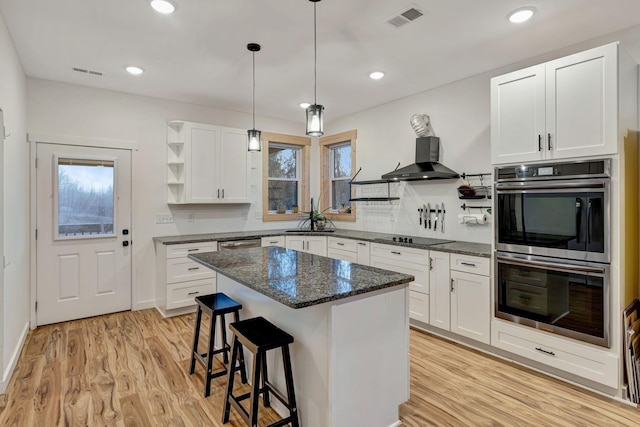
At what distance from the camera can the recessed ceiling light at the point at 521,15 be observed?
2.45m

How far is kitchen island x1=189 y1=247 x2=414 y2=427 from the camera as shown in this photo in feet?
5.92

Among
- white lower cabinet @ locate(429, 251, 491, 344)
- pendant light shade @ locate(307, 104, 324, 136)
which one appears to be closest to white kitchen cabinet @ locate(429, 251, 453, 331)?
white lower cabinet @ locate(429, 251, 491, 344)

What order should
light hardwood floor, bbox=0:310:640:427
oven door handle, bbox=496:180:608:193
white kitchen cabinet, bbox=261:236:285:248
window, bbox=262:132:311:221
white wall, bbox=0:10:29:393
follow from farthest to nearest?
window, bbox=262:132:311:221 → white kitchen cabinet, bbox=261:236:285:248 → white wall, bbox=0:10:29:393 → oven door handle, bbox=496:180:608:193 → light hardwood floor, bbox=0:310:640:427

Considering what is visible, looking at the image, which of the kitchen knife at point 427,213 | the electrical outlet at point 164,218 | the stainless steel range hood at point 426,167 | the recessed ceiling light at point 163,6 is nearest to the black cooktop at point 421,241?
the kitchen knife at point 427,213

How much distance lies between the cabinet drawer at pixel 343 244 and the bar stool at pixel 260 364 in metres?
2.29

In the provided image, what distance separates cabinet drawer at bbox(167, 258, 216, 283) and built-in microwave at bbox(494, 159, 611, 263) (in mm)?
3257

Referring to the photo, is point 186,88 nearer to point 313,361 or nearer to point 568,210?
point 313,361

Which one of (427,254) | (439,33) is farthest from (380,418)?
(439,33)

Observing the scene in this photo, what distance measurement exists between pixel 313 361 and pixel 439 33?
2.65 metres

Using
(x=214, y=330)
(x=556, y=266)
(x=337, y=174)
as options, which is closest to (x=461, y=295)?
(x=556, y=266)

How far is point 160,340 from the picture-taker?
11.3 ft

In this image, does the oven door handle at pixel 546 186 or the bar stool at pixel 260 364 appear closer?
the bar stool at pixel 260 364

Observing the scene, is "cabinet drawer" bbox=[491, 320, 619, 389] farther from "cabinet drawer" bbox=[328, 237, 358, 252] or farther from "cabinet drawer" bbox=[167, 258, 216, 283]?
"cabinet drawer" bbox=[167, 258, 216, 283]

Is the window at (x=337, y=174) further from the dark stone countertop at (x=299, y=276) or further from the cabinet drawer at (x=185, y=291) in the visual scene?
the dark stone countertop at (x=299, y=276)
